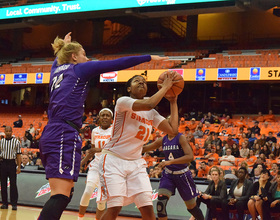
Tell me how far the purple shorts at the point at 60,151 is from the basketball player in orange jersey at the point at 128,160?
0.89 metres

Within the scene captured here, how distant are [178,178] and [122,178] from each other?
113 inches

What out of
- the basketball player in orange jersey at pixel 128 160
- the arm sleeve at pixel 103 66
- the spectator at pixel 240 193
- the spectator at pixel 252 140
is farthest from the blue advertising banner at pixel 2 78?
the arm sleeve at pixel 103 66

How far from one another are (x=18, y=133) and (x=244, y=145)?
41.9ft

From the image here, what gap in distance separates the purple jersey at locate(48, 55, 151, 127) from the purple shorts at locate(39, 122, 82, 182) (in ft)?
0.38

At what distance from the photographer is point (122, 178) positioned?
5.11 metres

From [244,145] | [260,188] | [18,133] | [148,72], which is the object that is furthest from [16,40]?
[260,188]

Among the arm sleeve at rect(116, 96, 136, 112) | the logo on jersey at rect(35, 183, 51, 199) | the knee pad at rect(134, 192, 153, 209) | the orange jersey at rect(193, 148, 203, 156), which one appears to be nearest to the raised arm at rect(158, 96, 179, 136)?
the arm sleeve at rect(116, 96, 136, 112)

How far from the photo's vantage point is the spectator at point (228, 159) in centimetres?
1466

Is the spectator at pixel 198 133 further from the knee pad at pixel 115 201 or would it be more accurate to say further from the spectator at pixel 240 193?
the knee pad at pixel 115 201

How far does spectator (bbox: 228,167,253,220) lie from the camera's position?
32.1 ft

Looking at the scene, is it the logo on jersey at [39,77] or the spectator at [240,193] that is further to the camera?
the logo on jersey at [39,77]

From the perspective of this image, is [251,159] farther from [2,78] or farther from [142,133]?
[2,78]

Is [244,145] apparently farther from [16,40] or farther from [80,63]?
[16,40]

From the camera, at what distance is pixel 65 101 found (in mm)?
4277
